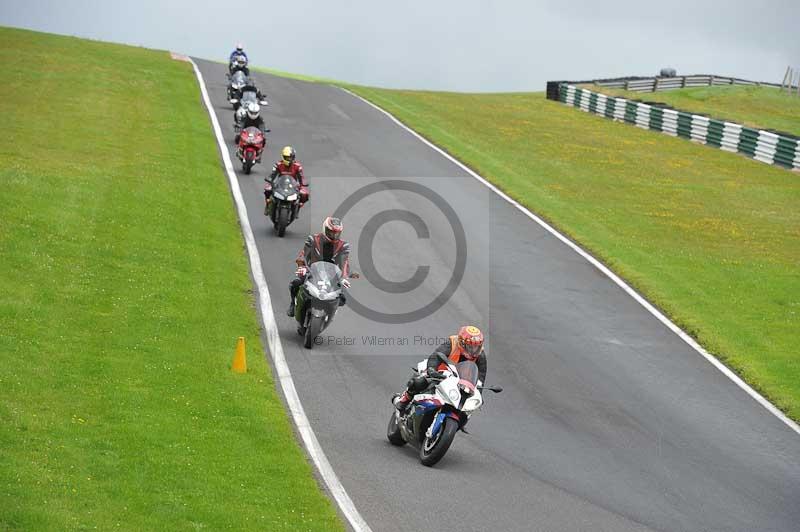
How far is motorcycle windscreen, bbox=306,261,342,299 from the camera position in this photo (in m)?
18.4

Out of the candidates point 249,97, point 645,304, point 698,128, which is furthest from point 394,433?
point 698,128

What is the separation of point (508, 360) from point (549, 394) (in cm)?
167

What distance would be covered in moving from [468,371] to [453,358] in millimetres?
551

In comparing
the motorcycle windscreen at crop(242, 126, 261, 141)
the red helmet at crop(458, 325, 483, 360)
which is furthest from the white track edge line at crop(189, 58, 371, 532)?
the red helmet at crop(458, 325, 483, 360)

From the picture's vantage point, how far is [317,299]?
1825cm

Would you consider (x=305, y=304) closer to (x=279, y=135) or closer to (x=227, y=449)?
(x=227, y=449)

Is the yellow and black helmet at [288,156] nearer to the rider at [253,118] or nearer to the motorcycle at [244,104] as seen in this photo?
the rider at [253,118]

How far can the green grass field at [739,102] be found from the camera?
55.2 m

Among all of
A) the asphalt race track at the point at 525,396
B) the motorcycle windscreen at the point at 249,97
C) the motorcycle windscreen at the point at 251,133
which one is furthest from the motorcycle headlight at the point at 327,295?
the motorcycle windscreen at the point at 249,97

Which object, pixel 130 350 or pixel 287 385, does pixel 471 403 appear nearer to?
pixel 287 385

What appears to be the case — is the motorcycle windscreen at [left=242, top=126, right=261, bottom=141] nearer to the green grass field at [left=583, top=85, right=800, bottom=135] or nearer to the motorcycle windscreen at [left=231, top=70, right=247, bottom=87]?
the motorcycle windscreen at [left=231, top=70, right=247, bottom=87]

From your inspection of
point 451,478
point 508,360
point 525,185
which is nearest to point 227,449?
point 451,478

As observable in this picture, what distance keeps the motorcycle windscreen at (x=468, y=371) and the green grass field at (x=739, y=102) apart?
137 ft

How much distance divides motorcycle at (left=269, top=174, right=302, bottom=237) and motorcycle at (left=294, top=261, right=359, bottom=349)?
6679 millimetres
